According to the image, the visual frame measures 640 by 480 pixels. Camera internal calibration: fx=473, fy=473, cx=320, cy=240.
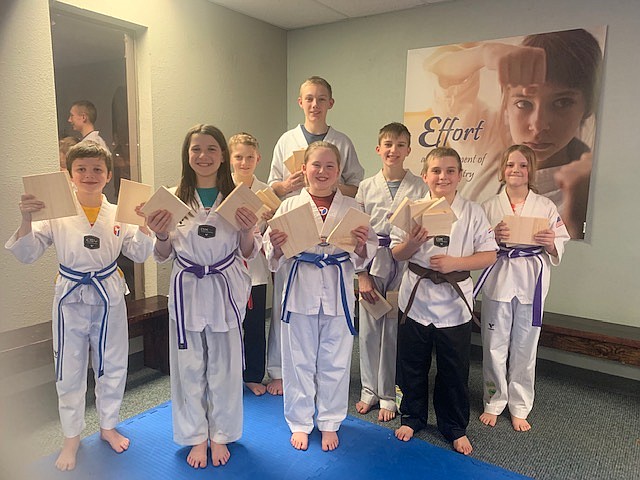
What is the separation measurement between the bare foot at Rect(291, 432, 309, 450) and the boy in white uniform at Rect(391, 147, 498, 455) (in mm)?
645

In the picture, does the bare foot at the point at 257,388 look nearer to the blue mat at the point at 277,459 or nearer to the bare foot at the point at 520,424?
the blue mat at the point at 277,459

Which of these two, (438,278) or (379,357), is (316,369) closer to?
(379,357)

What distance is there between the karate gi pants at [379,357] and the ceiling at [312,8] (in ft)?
8.03

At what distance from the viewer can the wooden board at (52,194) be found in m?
1.97

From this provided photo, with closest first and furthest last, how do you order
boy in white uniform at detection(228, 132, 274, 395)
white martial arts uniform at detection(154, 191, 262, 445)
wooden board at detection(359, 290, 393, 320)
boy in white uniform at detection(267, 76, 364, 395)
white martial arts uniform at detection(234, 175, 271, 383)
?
white martial arts uniform at detection(154, 191, 262, 445) → wooden board at detection(359, 290, 393, 320) → boy in white uniform at detection(267, 76, 364, 395) → boy in white uniform at detection(228, 132, 274, 395) → white martial arts uniform at detection(234, 175, 271, 383)

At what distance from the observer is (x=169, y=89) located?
145 inches

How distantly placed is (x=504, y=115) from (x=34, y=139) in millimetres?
3217

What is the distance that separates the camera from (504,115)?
12.0ft


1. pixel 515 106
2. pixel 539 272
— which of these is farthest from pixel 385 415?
pixel 515 106

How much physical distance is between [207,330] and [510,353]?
1763 millimetres

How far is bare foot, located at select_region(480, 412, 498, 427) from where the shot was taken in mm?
2760

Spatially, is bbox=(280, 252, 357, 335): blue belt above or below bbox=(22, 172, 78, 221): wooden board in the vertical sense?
below

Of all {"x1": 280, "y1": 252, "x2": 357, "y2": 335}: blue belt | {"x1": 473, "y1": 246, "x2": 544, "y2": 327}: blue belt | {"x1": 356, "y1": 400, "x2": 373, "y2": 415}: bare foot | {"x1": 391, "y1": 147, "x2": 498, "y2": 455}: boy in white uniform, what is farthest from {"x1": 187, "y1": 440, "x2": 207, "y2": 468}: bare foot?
{"x1": 473, "y1": 246, "x2": 544, "y2": 327}: blue belt

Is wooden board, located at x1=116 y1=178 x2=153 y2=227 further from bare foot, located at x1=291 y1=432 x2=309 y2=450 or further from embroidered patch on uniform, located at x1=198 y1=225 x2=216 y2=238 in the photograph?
bare foot, located at x1=291 y1=432 x2=309 y2=450
